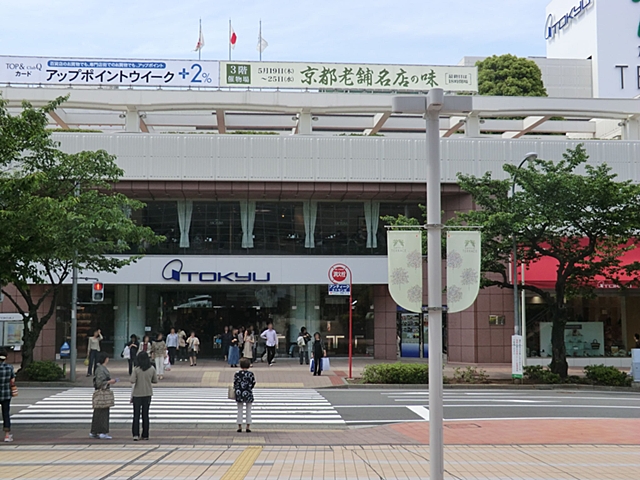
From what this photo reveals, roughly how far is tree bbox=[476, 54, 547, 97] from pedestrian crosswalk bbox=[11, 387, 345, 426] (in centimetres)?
3935

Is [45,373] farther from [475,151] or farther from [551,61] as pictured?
[551,61]

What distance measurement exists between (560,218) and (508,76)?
33.7 meters

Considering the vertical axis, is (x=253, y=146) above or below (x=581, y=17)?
below

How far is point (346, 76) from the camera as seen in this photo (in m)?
36.8

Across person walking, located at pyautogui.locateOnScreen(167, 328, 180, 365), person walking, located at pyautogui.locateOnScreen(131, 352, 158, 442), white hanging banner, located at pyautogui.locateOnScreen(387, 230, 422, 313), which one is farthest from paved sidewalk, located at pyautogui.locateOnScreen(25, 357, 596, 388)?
white hanging banner, located at pyautogui.locateOnScreen(387, 230, 422, 313)

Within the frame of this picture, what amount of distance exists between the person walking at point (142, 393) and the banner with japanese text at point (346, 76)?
23.3 meters

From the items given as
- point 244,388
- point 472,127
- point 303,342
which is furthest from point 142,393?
point 472,127

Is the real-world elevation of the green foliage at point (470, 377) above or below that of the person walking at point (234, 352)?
below

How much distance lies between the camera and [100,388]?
48.8 feet

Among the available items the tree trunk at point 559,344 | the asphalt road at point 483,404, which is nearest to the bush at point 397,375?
the asphalt road at point 483,404

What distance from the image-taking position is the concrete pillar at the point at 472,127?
3600 centimetres

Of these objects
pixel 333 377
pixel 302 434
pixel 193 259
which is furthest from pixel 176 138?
pixel 302 434

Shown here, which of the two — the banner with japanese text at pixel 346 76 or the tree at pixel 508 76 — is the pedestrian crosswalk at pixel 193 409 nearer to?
the banner with japanese text at pixel 346 76

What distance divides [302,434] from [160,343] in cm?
1284
